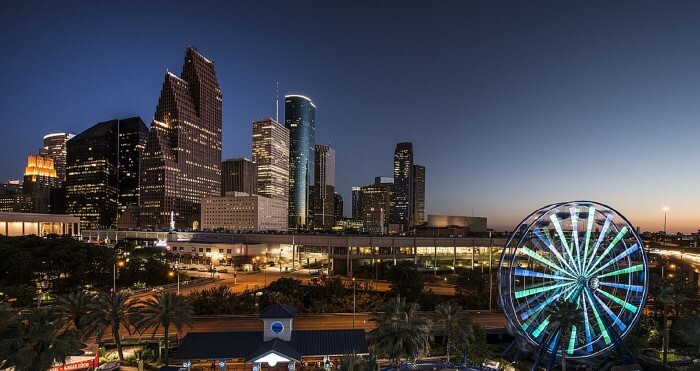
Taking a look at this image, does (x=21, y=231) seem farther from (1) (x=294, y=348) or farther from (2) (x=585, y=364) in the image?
(2) (x=585, y=364)

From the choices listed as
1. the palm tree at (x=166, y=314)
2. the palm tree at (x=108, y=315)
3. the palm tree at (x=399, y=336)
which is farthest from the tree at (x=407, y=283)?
the palm tree at (x=108, y=315)

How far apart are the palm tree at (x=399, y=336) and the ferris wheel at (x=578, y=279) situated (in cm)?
928

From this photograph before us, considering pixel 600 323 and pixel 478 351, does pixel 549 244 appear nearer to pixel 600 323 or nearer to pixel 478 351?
pixel 600 323

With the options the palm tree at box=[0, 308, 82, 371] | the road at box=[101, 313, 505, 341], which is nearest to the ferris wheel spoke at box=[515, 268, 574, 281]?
the road at box=[101, 313, 505, 341]

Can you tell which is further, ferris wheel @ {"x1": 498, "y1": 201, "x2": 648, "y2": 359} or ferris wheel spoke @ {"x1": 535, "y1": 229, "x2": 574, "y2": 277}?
ferris wheel spoke @ {"x1": 535, "y1": 229, "x2": 574, "y2": 277}

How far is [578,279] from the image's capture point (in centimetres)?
3856

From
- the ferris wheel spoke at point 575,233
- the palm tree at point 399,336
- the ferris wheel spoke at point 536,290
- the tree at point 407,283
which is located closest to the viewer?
the palm tree at point 399,336

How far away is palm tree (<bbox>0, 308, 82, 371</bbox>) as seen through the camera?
83.8ft

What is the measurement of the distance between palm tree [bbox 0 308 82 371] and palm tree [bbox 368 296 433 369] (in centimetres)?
2144

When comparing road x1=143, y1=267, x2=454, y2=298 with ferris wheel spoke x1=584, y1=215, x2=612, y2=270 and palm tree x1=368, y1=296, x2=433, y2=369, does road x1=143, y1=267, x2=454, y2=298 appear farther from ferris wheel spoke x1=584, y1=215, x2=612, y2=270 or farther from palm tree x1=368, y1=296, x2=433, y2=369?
palm tree x1=368, y1=296, x2=433, y2=369

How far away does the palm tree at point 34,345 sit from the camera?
83.8 feet

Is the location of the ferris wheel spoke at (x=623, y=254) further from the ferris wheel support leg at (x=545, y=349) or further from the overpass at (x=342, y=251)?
the overpass at (x=342, y=251)

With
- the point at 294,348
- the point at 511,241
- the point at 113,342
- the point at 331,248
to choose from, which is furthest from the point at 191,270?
the point at 511,241

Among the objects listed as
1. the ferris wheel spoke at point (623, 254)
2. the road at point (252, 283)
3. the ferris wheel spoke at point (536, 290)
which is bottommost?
the road at point (252, 283)
